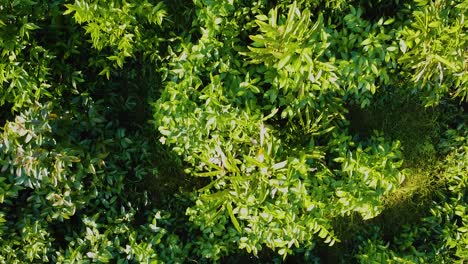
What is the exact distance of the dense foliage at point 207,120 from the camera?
10.7 ft

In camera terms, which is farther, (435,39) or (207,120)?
(207,120)

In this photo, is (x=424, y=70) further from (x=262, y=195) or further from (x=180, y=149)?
(x=180, y=149)

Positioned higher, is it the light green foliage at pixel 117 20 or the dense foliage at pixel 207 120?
the light green foliage at pixel 117 20

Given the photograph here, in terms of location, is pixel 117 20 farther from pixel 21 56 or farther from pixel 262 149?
pixel 262 149

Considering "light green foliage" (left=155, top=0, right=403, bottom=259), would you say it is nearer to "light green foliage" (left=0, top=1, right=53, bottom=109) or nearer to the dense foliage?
the dense foliage

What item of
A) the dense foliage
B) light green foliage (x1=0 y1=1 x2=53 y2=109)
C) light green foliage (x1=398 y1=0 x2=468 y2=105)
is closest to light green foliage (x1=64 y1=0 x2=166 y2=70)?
the dense foliage

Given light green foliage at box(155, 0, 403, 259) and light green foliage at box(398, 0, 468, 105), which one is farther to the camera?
light green foliage at box(155, 0, 403, 259)

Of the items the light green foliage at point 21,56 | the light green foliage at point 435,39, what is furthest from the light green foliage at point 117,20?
the light green foliage at point 435,39

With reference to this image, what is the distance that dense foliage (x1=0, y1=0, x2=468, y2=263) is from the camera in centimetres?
325

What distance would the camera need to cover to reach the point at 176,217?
4035 mm

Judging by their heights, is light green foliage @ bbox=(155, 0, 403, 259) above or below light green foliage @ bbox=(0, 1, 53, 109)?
below

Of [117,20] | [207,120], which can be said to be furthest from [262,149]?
[117,20]

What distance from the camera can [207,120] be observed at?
3.42 meters

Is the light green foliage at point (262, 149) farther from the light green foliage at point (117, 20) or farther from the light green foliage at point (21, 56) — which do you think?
the light green foliage at point (21, 56)
